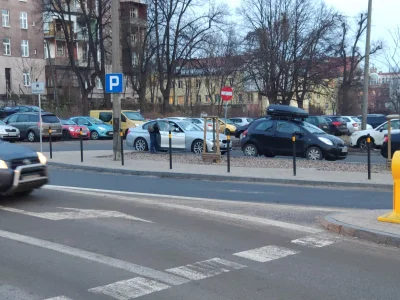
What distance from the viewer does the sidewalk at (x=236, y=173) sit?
14008mm

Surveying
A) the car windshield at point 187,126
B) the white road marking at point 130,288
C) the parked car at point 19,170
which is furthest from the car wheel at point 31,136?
the white road marking at point 130,288

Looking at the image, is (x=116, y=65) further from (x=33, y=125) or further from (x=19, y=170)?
(x=33, y=125)

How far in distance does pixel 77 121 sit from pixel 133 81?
24.0m

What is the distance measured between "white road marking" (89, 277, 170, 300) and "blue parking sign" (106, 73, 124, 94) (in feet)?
42.4

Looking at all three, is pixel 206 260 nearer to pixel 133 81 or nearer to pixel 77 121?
pixel 77 121

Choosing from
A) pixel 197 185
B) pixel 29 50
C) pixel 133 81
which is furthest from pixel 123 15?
pixel 197 185

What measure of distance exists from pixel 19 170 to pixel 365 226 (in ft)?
20.0

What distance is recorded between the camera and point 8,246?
7.25 metres

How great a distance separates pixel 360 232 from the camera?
8.05 metres

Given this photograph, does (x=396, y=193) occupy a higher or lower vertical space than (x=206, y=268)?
higher

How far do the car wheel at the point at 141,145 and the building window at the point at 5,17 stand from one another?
42.9 m

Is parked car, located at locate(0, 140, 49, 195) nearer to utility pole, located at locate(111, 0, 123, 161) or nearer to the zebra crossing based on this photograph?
the zebra crossing

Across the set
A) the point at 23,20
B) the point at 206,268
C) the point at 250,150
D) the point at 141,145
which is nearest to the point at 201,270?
the point at 206,268

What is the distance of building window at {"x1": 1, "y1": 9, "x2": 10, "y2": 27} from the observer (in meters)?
59.3
